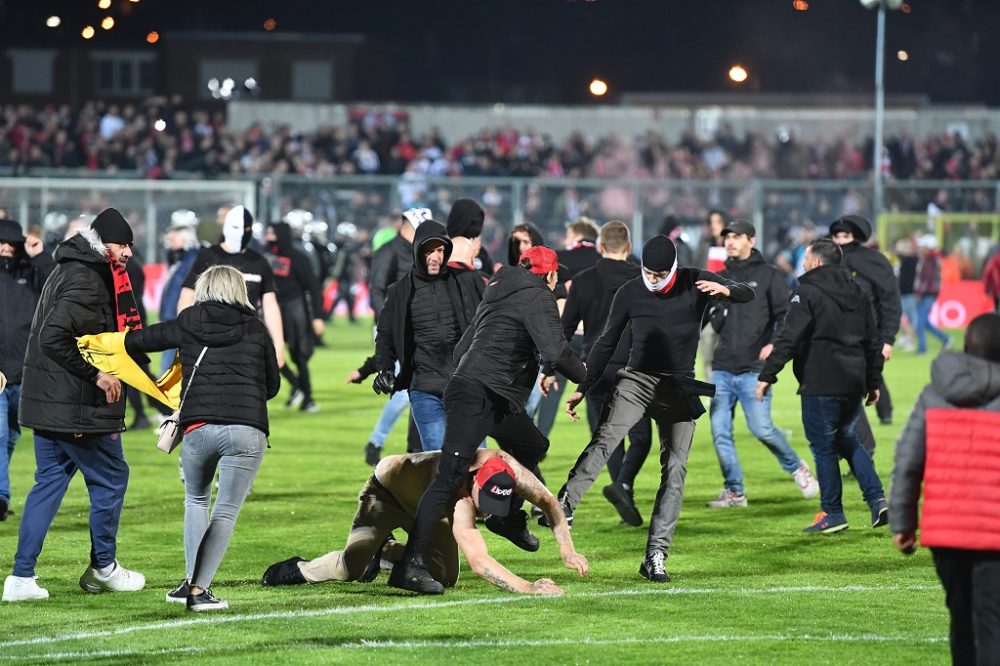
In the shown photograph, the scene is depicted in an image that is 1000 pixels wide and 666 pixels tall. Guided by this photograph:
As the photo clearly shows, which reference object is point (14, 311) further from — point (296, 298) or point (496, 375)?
point (296, 298)

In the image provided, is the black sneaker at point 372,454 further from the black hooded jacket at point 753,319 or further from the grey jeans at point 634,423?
the grey jeans at point 634,423

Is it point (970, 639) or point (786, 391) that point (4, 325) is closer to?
point (970, 639)

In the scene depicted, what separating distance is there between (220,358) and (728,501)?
514 cm

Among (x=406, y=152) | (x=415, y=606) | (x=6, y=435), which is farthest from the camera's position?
(x=406, y=152)

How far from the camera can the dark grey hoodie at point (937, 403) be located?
5.92m

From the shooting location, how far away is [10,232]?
34.1ft

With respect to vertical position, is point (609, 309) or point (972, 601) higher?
point (609, 309)

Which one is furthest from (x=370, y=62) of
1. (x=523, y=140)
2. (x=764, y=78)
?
(x=523, y=140)

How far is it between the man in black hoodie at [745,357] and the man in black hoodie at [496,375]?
123 inches

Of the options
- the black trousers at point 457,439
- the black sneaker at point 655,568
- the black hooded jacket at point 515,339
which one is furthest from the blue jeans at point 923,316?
the black hooded jacket at point 515,339

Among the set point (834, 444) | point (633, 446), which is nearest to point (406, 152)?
point (633, 446)

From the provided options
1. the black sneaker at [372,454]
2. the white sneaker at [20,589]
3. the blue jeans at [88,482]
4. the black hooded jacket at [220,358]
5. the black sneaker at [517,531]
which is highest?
the black hooded jacket at [220,358]

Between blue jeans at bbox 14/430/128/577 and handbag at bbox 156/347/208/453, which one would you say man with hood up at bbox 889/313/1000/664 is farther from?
blue jeans at bbox 14/430/128/577

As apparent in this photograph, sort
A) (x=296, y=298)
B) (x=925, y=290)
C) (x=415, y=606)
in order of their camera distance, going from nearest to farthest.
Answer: (x=415, y=606)
(x=296, y=298)
(x=925, y=290)
